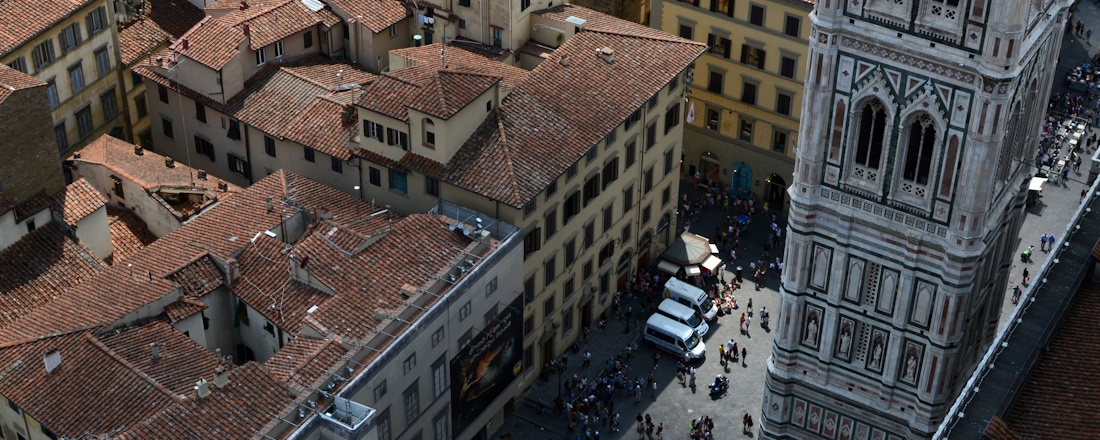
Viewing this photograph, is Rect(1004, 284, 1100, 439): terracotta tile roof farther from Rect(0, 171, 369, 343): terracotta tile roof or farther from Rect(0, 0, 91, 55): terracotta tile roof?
Rect(0, 0, 91, 55): terracotta tile roof

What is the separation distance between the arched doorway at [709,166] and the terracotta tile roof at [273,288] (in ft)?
124

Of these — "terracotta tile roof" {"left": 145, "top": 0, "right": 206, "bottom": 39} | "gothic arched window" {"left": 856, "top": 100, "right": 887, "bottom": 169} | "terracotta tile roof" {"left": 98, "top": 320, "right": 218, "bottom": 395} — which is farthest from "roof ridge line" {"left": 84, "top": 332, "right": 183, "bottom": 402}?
"terracotta tile roof" {"left": 145, "top": 0, "right": 206, "bottom": 39}

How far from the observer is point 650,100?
92.8 meters

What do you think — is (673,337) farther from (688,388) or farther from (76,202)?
(76,202)

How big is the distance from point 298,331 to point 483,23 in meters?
25.4

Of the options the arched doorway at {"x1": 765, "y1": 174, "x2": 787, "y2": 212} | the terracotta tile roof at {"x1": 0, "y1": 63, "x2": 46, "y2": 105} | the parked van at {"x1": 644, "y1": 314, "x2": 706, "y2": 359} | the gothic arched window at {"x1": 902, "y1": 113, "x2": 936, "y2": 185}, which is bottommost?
the parked van at {"x1": 644, "y1": 314, "x2": 706, "y2": 359}

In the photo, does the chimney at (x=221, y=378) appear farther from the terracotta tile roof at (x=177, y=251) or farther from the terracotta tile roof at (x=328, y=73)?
the terracotta tile roof at (x=328, y=73)

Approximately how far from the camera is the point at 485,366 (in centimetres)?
8475

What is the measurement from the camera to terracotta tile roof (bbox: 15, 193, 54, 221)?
8236 centimetres

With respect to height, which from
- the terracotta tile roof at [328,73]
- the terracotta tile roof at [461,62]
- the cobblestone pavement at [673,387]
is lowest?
the cobblestone pavement at [673,387]

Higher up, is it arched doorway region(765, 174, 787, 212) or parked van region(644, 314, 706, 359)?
arched doorway region(765, 174, 787, 212)

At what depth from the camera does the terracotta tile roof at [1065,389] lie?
63.2 meters

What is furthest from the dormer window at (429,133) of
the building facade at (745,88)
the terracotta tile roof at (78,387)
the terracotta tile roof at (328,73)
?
the building facade at (745,88)

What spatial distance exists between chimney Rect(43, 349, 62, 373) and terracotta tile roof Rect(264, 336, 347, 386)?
9.07 meters
